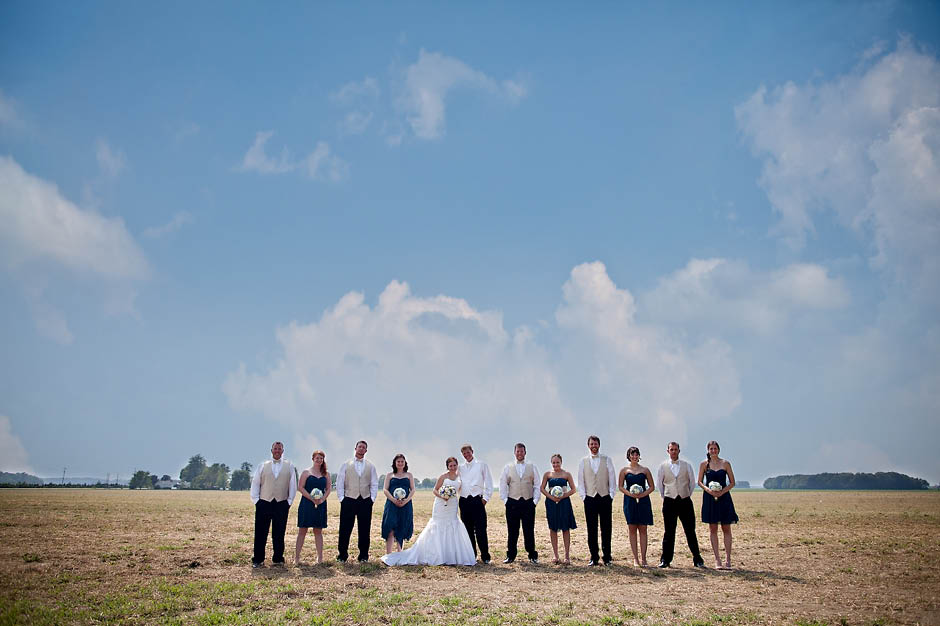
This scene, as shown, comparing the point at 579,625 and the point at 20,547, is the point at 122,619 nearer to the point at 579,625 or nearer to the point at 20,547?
the point at 579,625

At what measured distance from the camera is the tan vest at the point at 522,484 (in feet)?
44.2

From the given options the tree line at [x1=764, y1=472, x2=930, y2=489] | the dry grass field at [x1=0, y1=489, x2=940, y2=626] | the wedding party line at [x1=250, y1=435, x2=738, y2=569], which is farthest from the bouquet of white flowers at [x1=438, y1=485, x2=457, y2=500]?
the tree line at [x1=764, y1=472, x2=930, y2=489]

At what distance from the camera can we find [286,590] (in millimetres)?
9898

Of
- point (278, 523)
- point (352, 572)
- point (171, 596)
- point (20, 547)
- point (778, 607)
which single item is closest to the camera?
point (778, 607)

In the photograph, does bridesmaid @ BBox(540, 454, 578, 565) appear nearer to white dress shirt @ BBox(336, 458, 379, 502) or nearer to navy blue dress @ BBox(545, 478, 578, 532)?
navy blue dress @ BBox(545, 478, 578, 532)

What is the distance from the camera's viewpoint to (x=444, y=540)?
42.9 feet

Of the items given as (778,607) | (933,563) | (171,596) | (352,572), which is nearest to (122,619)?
(171,596)

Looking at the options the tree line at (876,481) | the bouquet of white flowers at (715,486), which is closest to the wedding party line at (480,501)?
the bouquet of white flowers at (715,486)

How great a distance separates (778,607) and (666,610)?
1.78 m

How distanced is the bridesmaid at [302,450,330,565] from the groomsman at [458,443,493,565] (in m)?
Answer: 3.05

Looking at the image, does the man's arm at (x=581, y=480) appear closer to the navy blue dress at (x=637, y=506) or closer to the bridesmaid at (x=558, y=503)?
the bridesmaid at (x=558, y=503)

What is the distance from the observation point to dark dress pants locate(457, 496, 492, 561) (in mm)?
13359

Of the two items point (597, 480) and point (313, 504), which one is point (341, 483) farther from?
point (597, 480)

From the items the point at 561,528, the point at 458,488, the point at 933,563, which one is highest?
the point at 458,488
